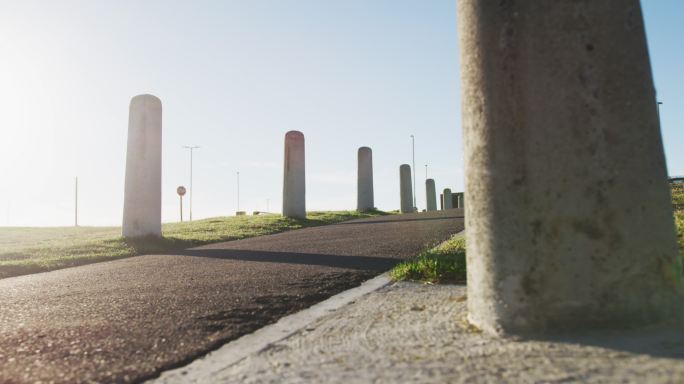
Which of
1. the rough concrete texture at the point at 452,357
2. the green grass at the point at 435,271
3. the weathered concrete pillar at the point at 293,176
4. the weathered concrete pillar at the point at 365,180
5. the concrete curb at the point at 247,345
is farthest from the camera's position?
the weathered concrete pillar at the point at 365,180

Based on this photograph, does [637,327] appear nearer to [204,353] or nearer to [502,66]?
[502,66]

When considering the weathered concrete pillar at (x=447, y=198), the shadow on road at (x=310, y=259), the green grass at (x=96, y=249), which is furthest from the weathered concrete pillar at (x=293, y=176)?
the weathered concrete pillar at (x=447, y=198)

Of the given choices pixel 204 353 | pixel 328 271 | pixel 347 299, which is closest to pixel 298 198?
pixel 328 271

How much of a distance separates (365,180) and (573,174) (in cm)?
2013

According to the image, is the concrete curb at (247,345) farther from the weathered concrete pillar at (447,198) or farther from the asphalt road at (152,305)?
the weathered concrete pillar at (447,198)

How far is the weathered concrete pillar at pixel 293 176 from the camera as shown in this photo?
1778 cm

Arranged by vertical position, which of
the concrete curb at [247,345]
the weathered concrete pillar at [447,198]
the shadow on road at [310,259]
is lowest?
the concrete curb at [247,345]

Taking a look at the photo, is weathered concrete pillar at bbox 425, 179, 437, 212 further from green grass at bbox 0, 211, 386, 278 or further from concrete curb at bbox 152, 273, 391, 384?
concrete curb at bbox 152, 273, 391, 384

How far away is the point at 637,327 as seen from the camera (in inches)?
98.3

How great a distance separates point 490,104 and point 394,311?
145cm

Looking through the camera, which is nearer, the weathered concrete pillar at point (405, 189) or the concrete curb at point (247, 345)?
the concrete curb at point (247, 345)

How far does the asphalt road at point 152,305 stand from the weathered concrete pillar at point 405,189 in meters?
16.1

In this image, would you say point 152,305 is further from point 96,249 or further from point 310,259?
point 96,249

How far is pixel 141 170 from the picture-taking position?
39.8 ft
